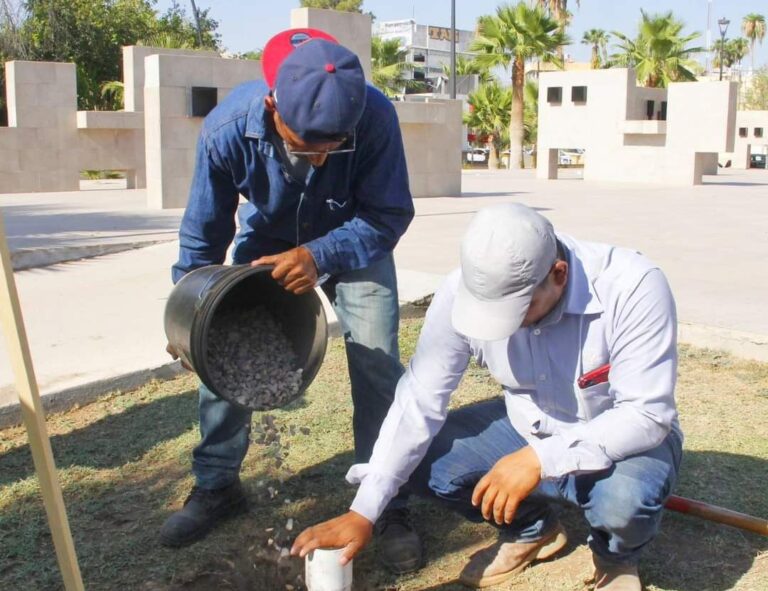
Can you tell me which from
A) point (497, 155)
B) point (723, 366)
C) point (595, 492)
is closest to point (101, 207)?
point (723, 366)

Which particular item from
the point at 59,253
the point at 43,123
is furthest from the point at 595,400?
the point at 43,123

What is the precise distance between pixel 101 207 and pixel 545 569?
12.1 metres

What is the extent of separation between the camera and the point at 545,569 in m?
3.02

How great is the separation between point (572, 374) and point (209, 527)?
1.40 metres

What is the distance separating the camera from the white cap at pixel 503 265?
2254 mm

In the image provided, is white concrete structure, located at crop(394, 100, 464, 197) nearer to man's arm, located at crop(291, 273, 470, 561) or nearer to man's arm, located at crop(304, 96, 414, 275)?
man's arm, located at crop(304, 96, 414, 275)

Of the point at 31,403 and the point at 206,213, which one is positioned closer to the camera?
the point at 31,403

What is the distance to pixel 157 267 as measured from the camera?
26.7ft

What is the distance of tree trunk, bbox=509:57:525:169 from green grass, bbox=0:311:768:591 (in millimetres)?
28630

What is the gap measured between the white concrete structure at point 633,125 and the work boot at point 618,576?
20582 mm

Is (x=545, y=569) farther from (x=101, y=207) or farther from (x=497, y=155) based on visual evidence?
(x=497, y=155)

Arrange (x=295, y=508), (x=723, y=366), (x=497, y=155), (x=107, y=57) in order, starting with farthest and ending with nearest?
1. (x=497, y=155)
2. (x=107, y=57)
3. (x=723, y=366)
4. (x=295, y=508)

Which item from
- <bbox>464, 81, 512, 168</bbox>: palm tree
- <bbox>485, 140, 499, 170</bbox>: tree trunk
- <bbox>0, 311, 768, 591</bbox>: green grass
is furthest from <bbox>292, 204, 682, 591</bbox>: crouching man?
<bbox>464, 81, 512, 168</bbox>: palm tree

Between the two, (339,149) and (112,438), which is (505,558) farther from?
(112,438)
